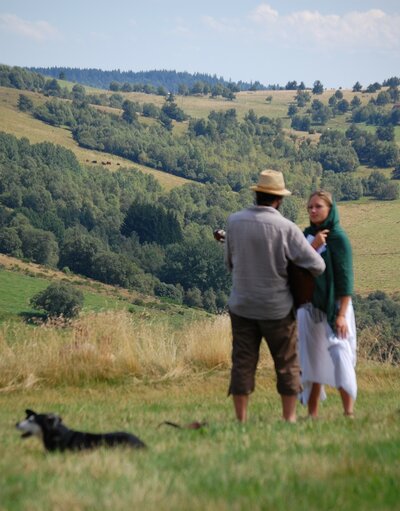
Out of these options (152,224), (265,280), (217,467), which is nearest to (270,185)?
(265,280)

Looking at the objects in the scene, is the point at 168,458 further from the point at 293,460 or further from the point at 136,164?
the point at 136,164

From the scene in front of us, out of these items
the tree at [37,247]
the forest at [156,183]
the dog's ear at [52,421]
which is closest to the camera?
the dog's ear at [52,421]

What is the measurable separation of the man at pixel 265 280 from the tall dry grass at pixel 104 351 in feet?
14.5

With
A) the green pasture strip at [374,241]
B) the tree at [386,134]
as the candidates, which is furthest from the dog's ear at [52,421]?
the tree at [386,134]

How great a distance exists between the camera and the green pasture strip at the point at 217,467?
3633mm

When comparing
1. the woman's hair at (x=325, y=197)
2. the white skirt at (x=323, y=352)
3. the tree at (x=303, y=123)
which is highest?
the woman's hair at (x=325, y=197)

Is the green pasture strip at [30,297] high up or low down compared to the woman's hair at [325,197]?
down

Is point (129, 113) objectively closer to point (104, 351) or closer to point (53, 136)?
point (53, 136)

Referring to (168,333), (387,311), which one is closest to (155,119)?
(387,311)

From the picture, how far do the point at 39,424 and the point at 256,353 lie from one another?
66.8 inches

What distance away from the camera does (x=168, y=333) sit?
11.9 meters

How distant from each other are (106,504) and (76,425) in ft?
9.91

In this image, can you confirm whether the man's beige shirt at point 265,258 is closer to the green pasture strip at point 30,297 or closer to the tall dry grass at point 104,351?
the tall dry grass at point 104,351

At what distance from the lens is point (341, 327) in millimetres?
6648
